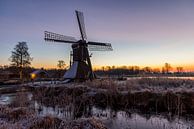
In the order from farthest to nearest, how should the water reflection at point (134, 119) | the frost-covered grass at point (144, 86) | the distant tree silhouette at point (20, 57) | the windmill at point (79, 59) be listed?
the distant tree silhouette at point (20, 57) → the windmill at point (79, 59) → the frost-covered grass at point (144, 86) → the water reflection at point (134, 119)

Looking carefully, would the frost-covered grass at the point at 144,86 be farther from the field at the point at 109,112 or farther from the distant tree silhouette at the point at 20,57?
the distant tree silhouette at the point at 20,57

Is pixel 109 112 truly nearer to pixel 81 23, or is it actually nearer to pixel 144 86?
pixel 144 86

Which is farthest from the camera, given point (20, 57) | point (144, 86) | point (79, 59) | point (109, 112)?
point (20, 57)

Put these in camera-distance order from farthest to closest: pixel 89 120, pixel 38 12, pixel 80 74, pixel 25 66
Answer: pixel 25 66 < pixel 80 74 < pixel 38 12 < pixel 89 120

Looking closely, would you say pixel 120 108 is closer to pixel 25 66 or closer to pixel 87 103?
pixel 87 103

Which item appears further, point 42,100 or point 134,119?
point 42,100

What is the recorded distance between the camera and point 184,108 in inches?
380

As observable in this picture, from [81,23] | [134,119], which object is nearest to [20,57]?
[81,23]

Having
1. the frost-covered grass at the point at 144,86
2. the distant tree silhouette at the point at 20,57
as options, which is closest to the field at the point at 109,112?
the frost-covered grass at the point at 144,86

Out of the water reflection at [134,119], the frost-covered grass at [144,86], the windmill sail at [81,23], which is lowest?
the water reflection at [134,119]

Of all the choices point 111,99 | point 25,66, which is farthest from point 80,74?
point 25,66

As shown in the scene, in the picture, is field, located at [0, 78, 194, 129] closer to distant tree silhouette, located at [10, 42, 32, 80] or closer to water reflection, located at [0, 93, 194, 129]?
water reflection, located at [0, 93, 194, 129]

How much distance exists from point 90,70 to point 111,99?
15.4 meters

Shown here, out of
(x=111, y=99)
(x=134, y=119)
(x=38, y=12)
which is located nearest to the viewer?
(x=134, y=119)
